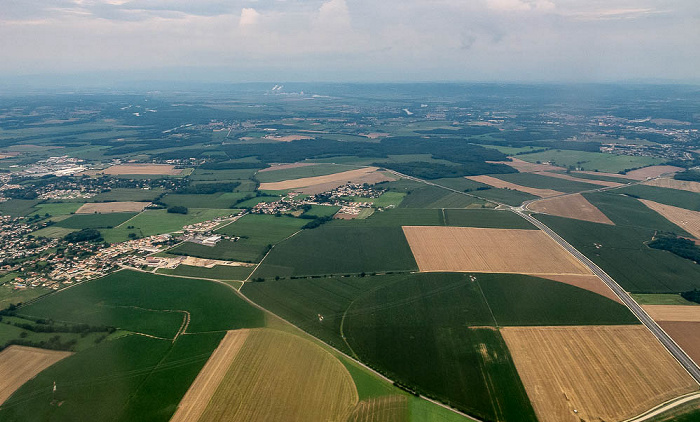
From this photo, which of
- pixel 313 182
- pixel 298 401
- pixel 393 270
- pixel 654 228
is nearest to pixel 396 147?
pixel 313 182

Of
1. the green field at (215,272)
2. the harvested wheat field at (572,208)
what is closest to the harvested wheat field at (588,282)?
the harvested wheat field at (572,208)

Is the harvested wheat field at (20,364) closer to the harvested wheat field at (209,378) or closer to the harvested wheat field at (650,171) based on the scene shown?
the harvested wheat field at (209,378)

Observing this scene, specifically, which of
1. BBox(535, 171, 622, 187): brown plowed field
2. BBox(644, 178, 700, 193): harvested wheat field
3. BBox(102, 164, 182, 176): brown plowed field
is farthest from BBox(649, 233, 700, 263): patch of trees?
BBox(102, 164, 182, 176): brown plowed field

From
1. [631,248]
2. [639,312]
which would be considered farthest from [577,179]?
[639,312]

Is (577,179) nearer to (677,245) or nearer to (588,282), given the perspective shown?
(677,245)

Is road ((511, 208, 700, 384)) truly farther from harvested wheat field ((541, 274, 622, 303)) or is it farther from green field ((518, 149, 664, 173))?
green field ((518, 149, 664, 173))
